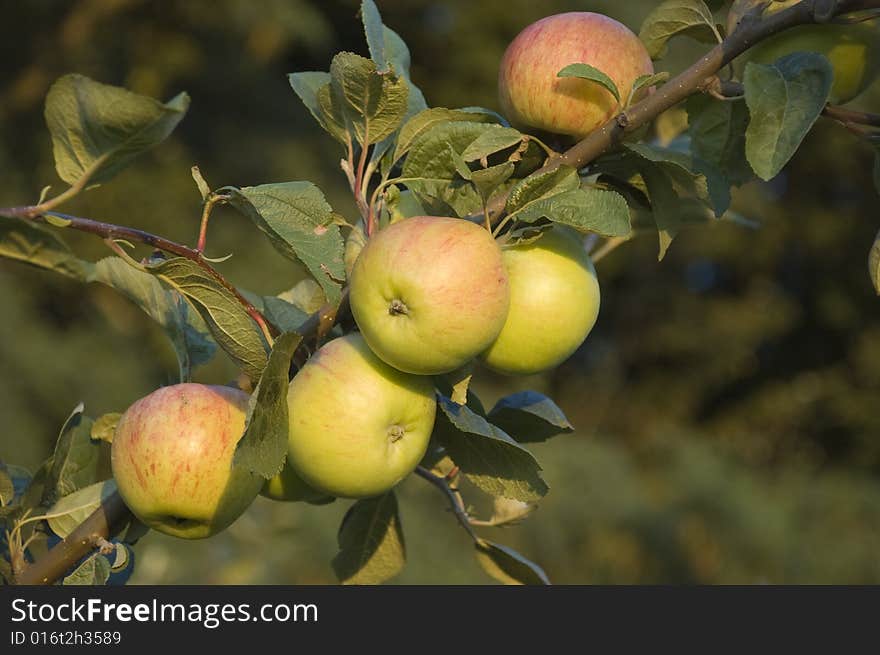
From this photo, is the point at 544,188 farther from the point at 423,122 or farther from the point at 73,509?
the point at 73,509

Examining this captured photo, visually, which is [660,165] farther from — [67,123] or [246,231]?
[246,231]

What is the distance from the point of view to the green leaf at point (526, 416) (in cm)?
77

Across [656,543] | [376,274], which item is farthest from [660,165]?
[656,543]

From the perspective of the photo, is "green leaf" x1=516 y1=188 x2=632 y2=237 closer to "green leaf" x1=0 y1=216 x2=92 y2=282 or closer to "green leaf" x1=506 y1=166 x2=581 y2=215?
"green leaf" x1=506 y1=166 x2=581 y2=215

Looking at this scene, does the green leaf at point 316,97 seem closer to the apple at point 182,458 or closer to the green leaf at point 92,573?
the apple at point 182,458

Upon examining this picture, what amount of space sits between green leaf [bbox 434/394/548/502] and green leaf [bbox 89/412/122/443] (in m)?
0.26

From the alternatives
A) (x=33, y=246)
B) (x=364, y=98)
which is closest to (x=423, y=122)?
(x=364, y=98)

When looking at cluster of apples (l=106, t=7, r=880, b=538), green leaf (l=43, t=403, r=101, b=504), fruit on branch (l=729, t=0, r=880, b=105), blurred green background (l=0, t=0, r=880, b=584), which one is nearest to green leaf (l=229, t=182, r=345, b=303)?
cluster of apples (l=106, t=7, r=880, b=538)

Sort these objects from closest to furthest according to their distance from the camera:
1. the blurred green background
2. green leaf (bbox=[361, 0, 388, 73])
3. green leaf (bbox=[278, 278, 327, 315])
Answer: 1. green leaf (bbox=[361, 0, 388, 73])
2. green leaf (bbox=[278, 278, 327, 315])
3. the blurred green background

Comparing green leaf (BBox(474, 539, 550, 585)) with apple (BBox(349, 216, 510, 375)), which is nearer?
apple (BBox(349, 216, 510, 375))

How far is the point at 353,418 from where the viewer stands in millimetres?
646

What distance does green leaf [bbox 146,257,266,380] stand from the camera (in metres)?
0.63

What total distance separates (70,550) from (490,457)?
0.28m

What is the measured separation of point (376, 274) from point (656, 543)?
10.3ft
